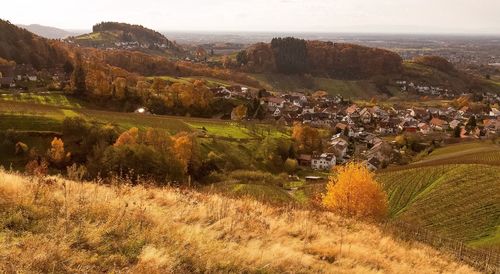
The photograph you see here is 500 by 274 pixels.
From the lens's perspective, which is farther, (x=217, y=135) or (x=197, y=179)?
(x=217, y=135)

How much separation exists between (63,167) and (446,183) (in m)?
42.6

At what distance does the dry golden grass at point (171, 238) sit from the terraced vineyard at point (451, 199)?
23.6m

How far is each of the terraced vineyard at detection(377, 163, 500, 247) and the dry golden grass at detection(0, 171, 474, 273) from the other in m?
23.6

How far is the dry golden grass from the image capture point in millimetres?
6512

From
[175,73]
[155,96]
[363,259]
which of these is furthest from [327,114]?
[363,259]

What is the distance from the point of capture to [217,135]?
73.6 meters

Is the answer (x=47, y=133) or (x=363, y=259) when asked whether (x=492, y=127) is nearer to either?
(x=47, y=133)

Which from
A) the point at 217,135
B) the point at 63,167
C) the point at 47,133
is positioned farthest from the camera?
the point at 217,135

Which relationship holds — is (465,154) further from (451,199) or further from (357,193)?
(357,193)

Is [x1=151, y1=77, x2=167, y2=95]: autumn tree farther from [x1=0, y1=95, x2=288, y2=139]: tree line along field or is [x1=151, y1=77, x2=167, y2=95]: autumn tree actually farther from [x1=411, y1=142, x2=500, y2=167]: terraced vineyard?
[x1=411, y1=142, x2=500, y2=167]: terraced vineyard

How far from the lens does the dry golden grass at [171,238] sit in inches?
256

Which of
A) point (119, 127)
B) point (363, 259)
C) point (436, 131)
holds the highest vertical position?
point (363, 259)

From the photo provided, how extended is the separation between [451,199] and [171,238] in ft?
128

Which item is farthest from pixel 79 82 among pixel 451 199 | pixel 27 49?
pixel 451 199
